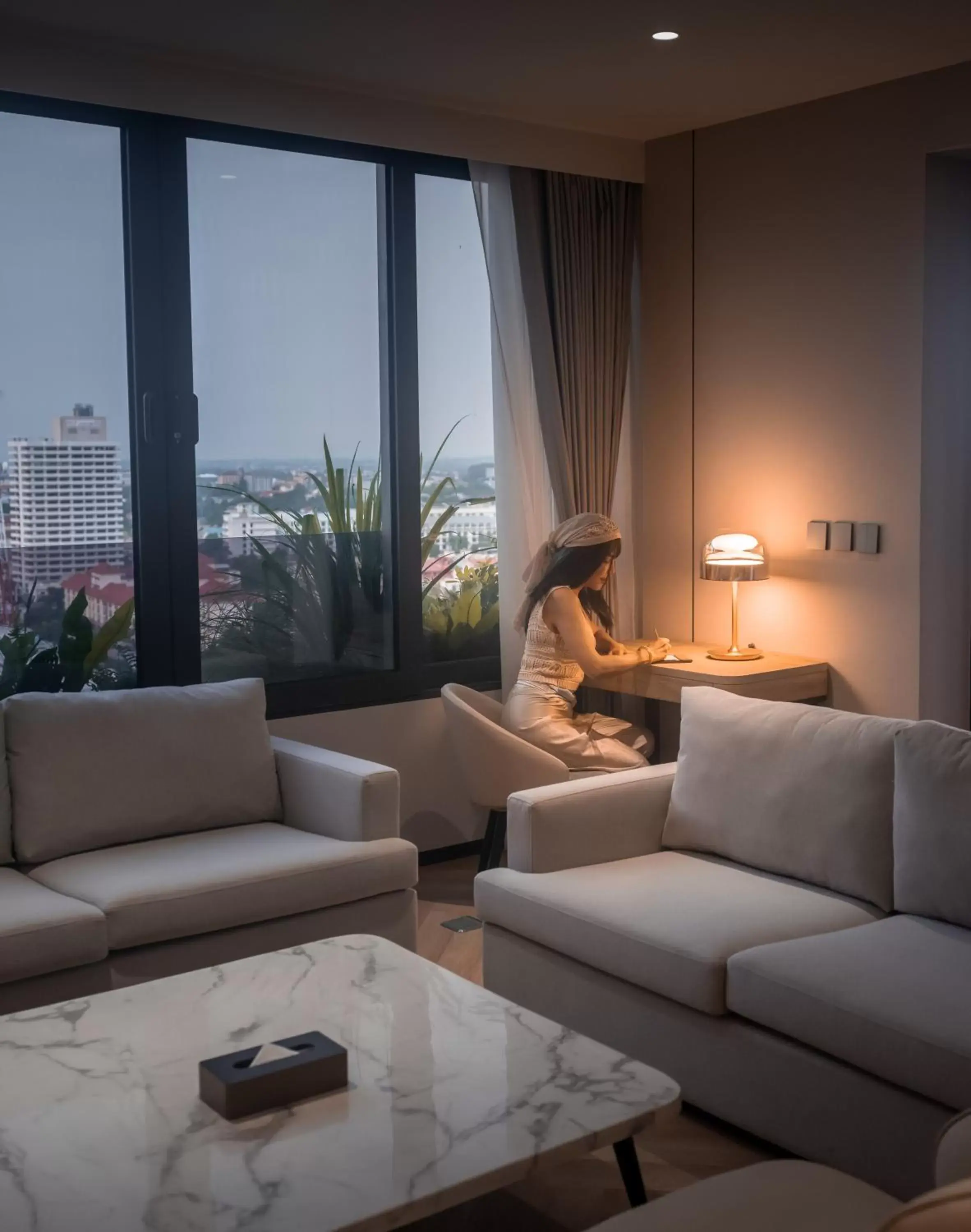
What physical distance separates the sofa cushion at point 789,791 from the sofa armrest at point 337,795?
0.79m

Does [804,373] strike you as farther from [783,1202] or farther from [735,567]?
[783,1202]

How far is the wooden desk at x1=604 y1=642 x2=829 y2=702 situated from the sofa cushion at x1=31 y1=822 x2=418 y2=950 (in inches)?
52.7

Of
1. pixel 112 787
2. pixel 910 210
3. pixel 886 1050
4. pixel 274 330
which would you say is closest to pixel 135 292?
pixel 274 330

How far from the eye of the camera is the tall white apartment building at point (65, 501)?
4.14 metres

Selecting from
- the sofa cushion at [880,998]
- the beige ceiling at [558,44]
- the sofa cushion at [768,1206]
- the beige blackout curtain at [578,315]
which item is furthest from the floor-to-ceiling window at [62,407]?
the sofa cushion at [768,1206]

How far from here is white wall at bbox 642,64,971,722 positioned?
14.7 feet

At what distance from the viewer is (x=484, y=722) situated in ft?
14.4

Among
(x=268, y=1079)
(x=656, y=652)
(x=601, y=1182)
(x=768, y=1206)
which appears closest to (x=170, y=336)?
(x=656, y=652)

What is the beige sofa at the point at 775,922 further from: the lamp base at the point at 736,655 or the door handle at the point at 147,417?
the door handle at the point at 147,417

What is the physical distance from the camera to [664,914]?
309cm

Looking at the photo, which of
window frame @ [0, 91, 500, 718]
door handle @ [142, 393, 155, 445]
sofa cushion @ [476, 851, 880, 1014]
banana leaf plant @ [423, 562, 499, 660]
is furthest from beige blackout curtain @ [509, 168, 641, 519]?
sofa cushion @ [476, 851, 880, 1014]

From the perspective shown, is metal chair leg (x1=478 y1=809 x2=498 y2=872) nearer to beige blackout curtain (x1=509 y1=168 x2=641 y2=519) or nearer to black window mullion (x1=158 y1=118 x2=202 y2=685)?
black window mullion (x1=158 y1=118 x2=202 y2=685)

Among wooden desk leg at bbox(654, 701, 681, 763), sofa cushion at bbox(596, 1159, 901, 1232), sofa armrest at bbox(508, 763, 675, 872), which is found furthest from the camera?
wooden desk leg at bbox(654, 701, 681, 763)

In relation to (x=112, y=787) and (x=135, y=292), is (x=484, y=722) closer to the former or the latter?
(x=112, y=787)
